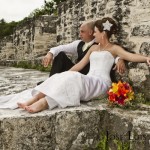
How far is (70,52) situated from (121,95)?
1617 millimetres

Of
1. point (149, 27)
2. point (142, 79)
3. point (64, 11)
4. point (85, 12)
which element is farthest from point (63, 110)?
point (64, 11)

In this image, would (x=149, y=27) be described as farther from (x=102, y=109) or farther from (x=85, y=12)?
(x=85, y=12)

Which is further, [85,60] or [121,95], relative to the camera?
[85,60]

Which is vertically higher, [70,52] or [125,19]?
[125,19]

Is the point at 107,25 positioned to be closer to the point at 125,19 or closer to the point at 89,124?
the point at 125,19

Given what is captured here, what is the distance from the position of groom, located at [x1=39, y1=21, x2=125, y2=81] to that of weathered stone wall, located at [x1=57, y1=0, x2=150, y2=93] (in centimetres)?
51

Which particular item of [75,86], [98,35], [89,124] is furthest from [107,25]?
[89,124]

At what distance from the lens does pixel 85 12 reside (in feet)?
25.2

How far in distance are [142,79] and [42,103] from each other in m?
1.11

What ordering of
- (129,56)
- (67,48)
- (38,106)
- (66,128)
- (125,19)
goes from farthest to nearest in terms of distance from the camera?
1. (125,19)
2. (67,48)
3. (129,56)
4. (38,106)
5. (66,128)

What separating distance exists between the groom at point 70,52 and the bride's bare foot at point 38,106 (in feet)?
3.44

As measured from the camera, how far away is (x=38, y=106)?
3791mm

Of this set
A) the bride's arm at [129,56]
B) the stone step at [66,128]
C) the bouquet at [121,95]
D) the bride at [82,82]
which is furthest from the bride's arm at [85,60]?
the stone step at [66,128]

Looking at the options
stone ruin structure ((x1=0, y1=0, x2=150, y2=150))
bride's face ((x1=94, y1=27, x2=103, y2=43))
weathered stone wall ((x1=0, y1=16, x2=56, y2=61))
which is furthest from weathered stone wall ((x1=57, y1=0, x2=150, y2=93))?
weathered stone wall ((x1=0, y1=16, x2=56, y2=61))
